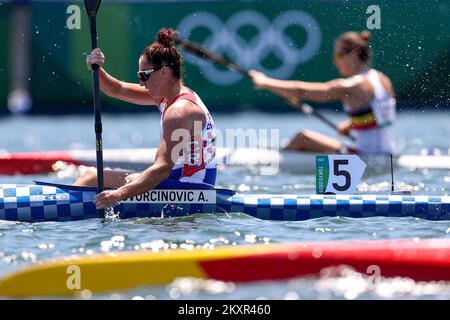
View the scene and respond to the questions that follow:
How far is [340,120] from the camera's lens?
768 inches

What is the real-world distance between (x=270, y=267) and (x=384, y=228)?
1690 millimetres

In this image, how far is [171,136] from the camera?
22.9 ft

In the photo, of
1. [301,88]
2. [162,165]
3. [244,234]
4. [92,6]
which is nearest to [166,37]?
[92,6]

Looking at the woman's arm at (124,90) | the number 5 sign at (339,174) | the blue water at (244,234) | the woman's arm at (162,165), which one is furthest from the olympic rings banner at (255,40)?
the woman's arm at (162,165)

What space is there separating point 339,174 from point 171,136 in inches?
51.6

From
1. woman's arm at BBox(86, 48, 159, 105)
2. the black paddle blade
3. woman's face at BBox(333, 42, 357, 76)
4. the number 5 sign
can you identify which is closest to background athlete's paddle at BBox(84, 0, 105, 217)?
the black paddle blade

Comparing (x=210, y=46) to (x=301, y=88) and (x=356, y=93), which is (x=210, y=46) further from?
(x=301, y=88)

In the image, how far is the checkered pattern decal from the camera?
723cm

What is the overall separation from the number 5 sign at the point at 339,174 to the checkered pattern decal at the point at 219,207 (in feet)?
0.78

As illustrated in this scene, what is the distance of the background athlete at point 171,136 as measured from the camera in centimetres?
699

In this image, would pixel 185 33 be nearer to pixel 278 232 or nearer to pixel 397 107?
pixel 397 107

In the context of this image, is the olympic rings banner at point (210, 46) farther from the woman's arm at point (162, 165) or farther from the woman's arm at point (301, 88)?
the woman's arm at point (162, 165)

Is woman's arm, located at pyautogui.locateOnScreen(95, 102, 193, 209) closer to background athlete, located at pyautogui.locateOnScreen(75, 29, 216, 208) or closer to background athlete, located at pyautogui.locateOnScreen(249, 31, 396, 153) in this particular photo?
background athlete, located at pyautogui.locateOnScreen(75, 29, 216, 208)
